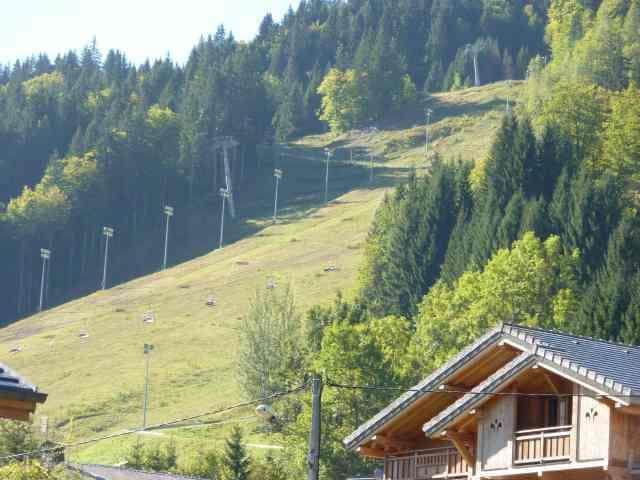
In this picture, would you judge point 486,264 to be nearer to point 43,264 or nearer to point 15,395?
point 43,264

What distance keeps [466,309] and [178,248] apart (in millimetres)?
101766

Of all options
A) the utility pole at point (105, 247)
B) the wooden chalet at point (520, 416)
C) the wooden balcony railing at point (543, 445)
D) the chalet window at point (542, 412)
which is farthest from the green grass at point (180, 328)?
the wooden balcony railing at point (543, 445)

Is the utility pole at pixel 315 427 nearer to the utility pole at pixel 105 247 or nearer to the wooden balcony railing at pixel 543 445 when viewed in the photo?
the wooden balcony railing at pixel 543 445

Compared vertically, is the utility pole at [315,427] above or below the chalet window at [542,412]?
below

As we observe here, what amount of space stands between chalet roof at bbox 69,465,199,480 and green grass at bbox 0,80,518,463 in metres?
21.5

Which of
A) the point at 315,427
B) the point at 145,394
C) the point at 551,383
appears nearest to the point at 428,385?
the point at 551,383

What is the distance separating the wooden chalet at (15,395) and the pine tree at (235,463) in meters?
50.2

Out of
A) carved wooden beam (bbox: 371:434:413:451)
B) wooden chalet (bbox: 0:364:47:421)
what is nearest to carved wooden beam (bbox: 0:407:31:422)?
wooden chalet (bbox: 0:364:47:421)

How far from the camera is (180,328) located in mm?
141500

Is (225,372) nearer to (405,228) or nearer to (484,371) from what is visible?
(405,228)

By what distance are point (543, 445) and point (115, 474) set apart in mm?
37210

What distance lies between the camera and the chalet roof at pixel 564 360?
34.0 metres

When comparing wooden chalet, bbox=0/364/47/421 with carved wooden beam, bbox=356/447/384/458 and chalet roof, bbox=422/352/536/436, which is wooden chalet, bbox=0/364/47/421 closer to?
chalet roof, bbox=422/352/536/436

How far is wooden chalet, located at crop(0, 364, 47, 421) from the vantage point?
1975 centimetres
